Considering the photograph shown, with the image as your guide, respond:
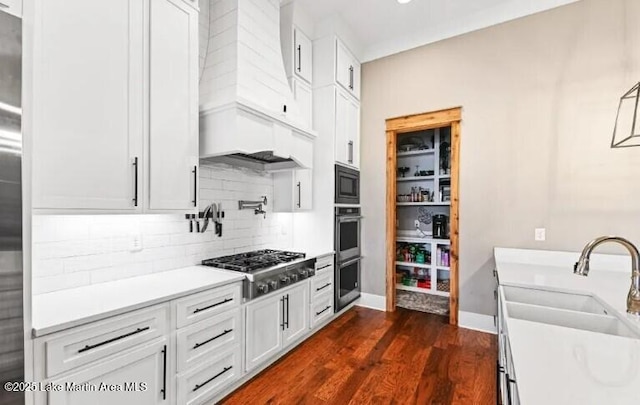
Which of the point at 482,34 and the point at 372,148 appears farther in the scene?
the point at 372,148

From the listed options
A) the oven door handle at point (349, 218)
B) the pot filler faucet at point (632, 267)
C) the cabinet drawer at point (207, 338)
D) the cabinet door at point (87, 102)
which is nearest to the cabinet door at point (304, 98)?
the oven door handle at point (349, 218)

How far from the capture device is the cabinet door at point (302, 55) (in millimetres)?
3232

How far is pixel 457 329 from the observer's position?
3268 millimetres

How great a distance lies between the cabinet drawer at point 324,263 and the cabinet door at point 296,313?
0.26 m

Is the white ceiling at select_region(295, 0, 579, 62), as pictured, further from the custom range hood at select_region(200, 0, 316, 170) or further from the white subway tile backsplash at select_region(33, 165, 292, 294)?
the white subway tile backsplash at select_region(33, 165, 292, 294)

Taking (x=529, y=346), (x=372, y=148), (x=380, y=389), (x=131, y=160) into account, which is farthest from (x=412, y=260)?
(x=131, y=160)

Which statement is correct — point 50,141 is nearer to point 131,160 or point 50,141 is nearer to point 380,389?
point 131,160

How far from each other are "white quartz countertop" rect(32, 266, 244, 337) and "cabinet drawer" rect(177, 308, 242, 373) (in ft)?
0.76

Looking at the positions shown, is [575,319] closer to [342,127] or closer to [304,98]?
[342,127]

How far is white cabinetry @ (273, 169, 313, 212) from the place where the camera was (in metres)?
3.26

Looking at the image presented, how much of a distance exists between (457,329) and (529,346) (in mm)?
2579

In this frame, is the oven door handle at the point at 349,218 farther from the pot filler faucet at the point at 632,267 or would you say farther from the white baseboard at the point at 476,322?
the pot filler faucet at the point at 632,267

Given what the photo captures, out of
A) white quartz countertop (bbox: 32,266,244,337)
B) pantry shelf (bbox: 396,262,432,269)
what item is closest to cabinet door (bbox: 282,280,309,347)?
white quartz countertop (bbox: 32,266,244,337)

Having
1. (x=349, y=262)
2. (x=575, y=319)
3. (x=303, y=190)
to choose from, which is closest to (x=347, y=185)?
(x=303, y=190)
